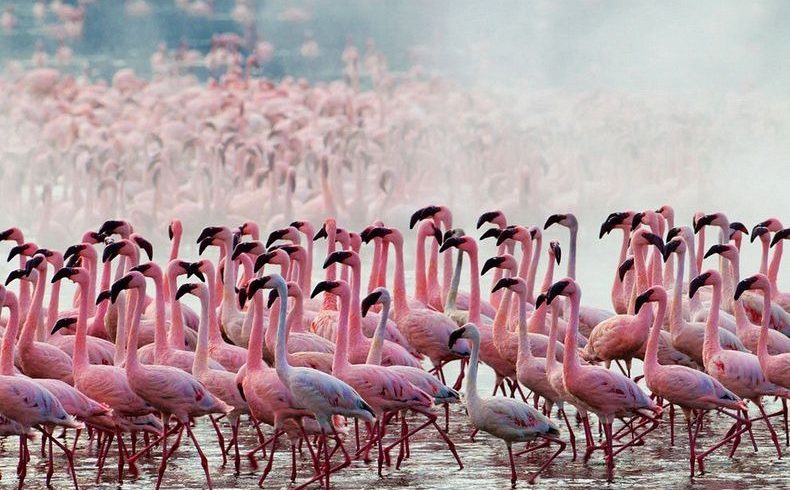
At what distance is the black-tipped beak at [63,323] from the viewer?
9.05 m

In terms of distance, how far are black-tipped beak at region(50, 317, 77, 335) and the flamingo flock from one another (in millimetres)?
13

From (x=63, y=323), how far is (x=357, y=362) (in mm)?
1612

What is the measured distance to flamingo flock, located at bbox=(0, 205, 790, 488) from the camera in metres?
8.09

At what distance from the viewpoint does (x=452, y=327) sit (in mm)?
9844

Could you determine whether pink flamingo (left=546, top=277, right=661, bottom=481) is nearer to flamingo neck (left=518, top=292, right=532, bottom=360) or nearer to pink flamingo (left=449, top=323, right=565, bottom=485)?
pink flamingo (left=449, top=323, right=565, bottom=485)

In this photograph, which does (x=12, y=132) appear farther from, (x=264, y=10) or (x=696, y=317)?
(x=264, y=10)

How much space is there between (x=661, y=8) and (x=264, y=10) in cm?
2159

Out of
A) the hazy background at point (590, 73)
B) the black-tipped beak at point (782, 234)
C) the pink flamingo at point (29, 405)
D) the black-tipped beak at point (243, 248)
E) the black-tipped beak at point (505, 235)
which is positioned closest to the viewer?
the pink flamingo at point (29, 405)

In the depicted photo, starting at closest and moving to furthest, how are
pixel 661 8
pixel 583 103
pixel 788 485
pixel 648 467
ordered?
pixel 788 485
pixel 648 467
pixel 583 103
pixel 661 8

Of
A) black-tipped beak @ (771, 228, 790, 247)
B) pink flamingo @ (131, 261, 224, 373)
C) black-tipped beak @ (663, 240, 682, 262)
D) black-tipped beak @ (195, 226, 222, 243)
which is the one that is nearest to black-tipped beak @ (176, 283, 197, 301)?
pink flamingo @ (131, 261, 224, 373)

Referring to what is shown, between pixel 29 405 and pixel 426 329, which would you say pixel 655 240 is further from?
pixel 29 405

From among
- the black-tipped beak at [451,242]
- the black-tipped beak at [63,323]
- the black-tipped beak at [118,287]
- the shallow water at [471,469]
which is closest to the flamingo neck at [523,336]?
the shallow water at [471,469]

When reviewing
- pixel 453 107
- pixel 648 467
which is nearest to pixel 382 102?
pixel 453 107

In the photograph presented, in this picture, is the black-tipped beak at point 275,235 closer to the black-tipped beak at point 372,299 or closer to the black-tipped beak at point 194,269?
the black-tipped beak at point 194,269
